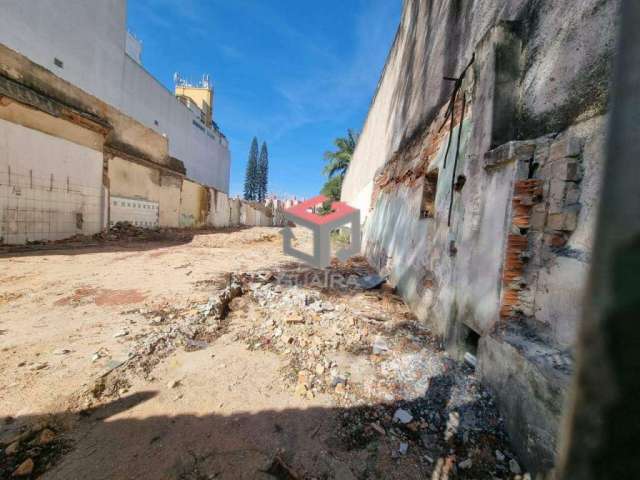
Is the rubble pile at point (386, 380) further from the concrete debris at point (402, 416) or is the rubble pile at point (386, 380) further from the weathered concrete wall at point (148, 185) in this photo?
the weathered concrete wall at point (148, 185)

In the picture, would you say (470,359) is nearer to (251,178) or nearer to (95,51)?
(95,51)

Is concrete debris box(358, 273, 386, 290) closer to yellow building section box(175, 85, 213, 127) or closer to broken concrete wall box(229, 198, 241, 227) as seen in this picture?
broken concrete wall box(229, 198, 241, 227)

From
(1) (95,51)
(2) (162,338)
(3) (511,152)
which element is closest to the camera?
(3) (511,152)

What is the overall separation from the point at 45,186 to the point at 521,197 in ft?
30.1

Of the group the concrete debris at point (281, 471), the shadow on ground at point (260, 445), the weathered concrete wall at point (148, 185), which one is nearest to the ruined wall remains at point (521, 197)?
the shadow on ground at point (260, 445)

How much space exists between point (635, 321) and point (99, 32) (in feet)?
64.4

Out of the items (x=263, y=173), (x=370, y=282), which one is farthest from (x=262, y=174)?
(x=370, y=282)

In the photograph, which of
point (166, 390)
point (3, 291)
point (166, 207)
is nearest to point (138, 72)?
point (166, 207)

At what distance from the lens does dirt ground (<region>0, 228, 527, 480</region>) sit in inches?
55.8

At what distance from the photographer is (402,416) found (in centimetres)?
177

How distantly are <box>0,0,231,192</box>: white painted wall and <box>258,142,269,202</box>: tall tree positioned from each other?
23.1 meters

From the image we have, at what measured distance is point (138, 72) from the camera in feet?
53.1

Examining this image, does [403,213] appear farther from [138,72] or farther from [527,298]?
[138,72]

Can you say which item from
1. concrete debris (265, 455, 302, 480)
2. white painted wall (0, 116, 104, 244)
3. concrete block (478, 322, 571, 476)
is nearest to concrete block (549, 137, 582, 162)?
concrete block (478, 322, 571, 476)
